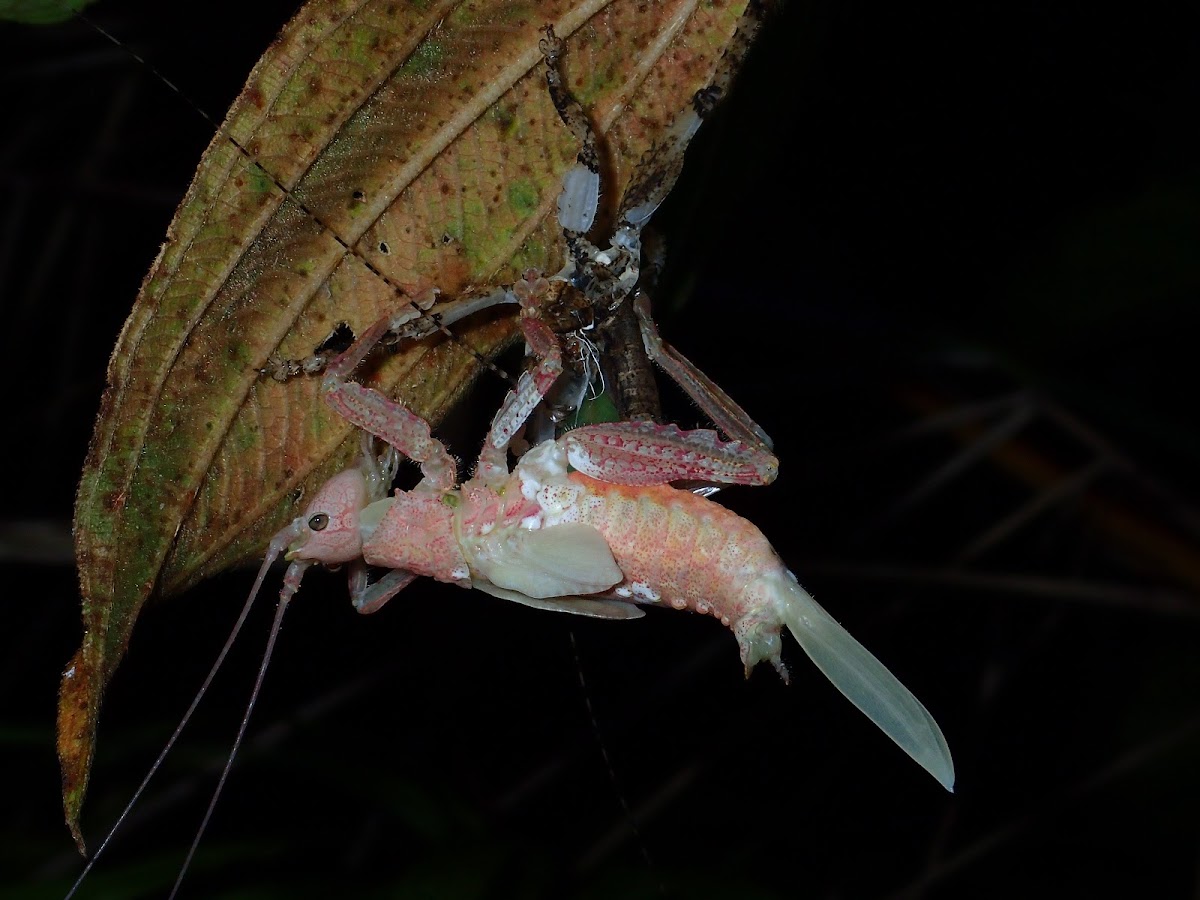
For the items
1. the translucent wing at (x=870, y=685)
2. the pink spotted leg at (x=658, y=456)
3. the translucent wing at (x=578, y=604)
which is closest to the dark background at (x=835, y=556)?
the translucent wing at (x=578, y=604)

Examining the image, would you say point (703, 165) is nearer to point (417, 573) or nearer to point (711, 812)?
point (417, 573)

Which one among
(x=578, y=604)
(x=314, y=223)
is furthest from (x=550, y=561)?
(x=314, y=223)

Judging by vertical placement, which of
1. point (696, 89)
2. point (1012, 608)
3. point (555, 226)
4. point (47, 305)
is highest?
point (696, 89)

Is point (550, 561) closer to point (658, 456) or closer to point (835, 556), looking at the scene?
point (658, 456)

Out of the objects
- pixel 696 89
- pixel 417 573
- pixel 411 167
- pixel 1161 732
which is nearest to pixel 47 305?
pixel 417 573

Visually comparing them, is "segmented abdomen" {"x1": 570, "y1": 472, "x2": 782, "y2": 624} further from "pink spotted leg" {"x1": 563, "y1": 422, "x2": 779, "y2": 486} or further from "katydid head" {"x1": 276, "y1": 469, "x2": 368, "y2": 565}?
"katydid head" {"x1": 276, "y1": 469, "x2": 368, "y2": 565}

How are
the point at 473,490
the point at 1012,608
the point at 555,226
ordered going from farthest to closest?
the point at 1012,608 < the point at 473,490 < the point at 555,226
